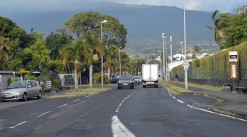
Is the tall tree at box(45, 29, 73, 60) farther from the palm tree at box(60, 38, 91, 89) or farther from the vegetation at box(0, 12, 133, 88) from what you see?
the palm tree at box(60, 38, 91, 89)

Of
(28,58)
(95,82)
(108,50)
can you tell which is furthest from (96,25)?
(28,58)

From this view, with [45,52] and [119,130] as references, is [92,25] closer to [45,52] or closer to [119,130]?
[45,52]

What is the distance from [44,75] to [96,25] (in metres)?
39.9

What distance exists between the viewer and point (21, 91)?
33.5 metres

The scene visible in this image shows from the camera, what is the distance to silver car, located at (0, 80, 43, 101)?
109 ft

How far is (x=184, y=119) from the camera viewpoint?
680 inches

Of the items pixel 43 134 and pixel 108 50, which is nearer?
pixel 43 134

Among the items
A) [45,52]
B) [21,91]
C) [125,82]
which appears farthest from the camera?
[45,52]

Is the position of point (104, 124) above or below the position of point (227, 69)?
below

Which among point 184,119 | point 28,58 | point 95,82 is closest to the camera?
point 184,119

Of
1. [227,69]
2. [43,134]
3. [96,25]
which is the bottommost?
[43,134]

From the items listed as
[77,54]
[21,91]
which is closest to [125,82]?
[77,54]

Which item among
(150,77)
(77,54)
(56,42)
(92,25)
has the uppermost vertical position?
(92,25)

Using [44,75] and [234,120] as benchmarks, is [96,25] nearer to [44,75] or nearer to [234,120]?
[44,75]
